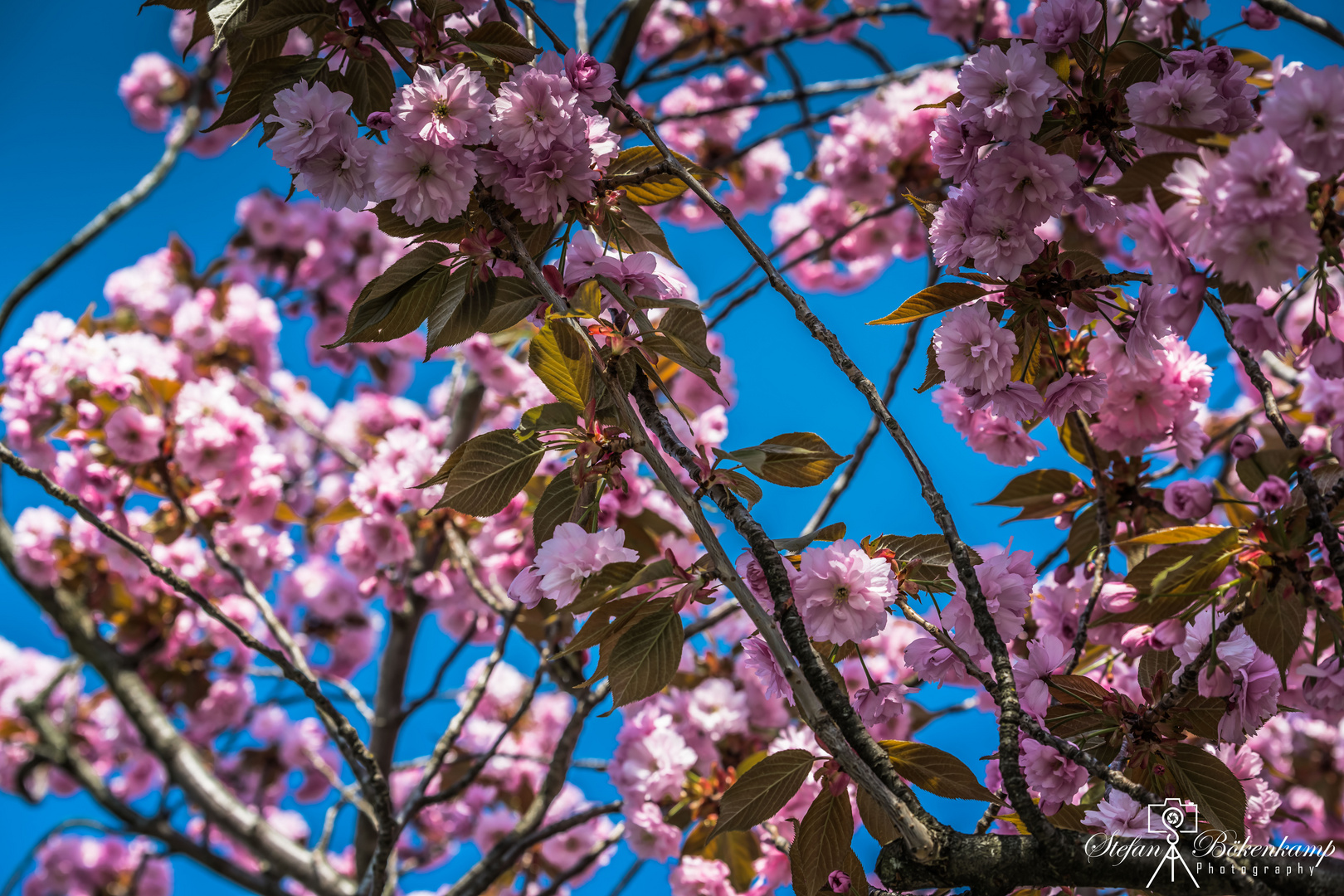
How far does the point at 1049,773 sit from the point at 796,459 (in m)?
0.51

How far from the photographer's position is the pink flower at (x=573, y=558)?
0.92 meters

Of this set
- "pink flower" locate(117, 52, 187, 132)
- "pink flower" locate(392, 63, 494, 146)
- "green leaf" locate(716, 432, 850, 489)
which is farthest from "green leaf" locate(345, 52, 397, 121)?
"pink flower" locate(117, 52, 187, 132)

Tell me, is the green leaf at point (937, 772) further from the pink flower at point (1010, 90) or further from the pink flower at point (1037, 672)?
the pink flower at point (1010, 90)

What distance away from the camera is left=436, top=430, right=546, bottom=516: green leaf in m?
1.00

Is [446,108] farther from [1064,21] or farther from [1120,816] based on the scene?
[1120,816]

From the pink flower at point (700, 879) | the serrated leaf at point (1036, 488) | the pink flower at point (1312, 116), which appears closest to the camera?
the pink flower at point (1312, 116)

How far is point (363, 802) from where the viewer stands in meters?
1.95

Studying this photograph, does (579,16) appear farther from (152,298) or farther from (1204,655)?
(152,298)

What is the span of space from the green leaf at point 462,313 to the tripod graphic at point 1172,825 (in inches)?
32.7

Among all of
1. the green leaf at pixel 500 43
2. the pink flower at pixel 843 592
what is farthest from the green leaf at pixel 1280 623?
the green leaf at pixel 500 43

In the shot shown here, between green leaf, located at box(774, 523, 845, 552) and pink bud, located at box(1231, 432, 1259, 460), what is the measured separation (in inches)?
32.5

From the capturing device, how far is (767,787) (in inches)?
35.7

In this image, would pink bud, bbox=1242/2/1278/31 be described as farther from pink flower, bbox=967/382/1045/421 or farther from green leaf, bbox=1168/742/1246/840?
green leaf, bbox=1168/742/1246/840

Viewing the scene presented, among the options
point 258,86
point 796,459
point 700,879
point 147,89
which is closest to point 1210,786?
point 796,459
